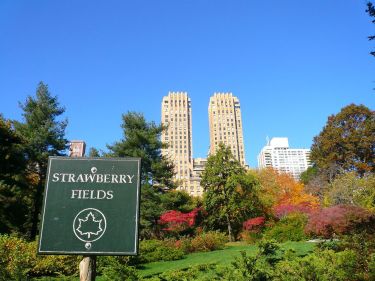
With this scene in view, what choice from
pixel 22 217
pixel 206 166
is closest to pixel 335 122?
pixel 206 166

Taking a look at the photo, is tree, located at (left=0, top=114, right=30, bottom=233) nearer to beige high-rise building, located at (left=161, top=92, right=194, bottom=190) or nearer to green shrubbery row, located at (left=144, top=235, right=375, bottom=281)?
green shrubbery row, located at (left=144, top=235, right=375, bottom=281)

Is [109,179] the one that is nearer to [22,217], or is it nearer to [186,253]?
[186,253]

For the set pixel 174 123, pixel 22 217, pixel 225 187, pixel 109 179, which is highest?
pixel 174 123

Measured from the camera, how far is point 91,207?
3234 millimetres

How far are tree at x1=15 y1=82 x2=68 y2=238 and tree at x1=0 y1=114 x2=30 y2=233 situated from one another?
1.10 m

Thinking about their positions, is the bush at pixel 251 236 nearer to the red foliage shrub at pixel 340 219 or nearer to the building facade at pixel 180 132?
the red foliage shrub at pixel 340 219

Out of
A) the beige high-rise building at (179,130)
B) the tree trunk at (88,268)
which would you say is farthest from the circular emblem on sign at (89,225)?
the beige high-rise building at (179,130)

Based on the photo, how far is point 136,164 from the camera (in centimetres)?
341

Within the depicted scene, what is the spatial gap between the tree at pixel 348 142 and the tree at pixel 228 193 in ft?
56.5

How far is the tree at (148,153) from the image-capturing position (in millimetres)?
26656

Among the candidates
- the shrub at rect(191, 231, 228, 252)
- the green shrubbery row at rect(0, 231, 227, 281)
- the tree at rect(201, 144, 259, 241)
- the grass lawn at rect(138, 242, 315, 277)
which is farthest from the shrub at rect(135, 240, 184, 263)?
the tree at rect(201, 144, 259, 241)

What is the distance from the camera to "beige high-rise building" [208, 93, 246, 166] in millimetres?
136625

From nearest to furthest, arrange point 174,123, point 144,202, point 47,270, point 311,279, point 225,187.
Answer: point 311,279, point 47,270, point 144,202, point 225,187, point 174,123

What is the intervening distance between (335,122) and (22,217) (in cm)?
3721
